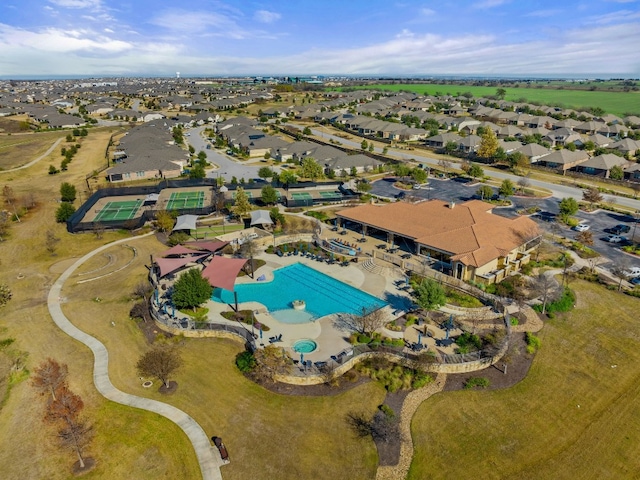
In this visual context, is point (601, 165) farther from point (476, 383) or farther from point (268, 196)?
point (476, 383)

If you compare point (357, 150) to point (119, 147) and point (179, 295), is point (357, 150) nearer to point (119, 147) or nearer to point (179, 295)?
point (119, 147)

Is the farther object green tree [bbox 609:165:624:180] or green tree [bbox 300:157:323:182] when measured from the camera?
green tree [bbox 300:157:323:182]

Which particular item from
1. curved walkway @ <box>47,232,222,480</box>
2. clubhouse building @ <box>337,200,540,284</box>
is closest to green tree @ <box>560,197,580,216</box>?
clubhouse building @ <box>337,200,540,284</box>

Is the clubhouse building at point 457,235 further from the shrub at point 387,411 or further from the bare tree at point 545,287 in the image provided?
the shrub at point 387,411

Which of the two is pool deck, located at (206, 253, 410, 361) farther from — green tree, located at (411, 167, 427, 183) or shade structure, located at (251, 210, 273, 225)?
green tree, located at (411, 167, 427, 183)

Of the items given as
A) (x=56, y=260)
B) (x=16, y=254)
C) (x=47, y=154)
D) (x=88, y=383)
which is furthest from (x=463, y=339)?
(x=47, y=154)

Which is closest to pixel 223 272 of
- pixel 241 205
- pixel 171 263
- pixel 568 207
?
pixel 171 263
